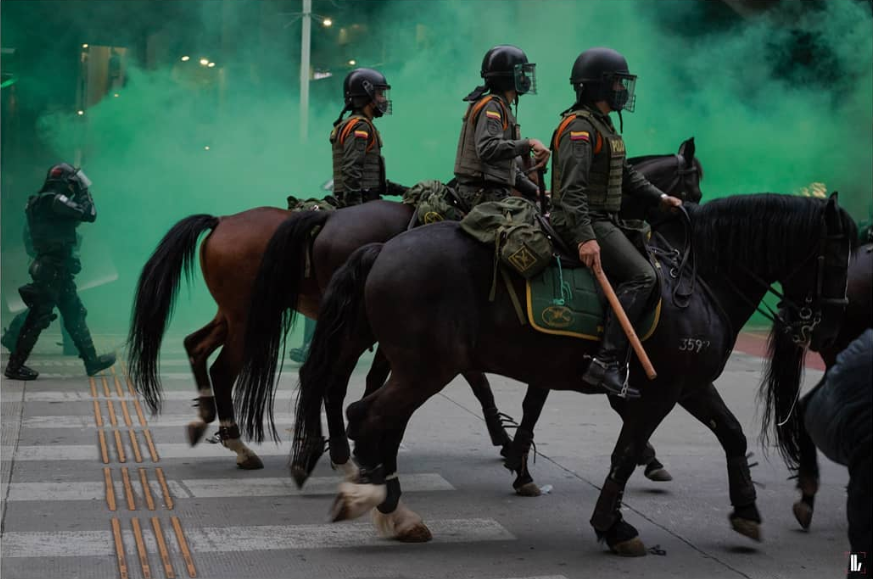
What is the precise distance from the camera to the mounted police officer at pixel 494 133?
6.40 m

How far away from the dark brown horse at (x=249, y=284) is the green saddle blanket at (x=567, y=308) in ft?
4.66

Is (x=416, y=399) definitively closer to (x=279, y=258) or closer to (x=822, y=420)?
(x=279, y=258)

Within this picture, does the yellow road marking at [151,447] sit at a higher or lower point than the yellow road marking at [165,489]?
lower

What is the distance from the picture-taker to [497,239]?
5426mm

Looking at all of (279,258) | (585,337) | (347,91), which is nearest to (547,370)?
(585,337)

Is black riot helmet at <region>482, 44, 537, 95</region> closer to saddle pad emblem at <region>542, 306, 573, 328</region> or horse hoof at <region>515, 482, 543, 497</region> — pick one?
saddle pad emblem at <region>542, 306, 573, 328</region>

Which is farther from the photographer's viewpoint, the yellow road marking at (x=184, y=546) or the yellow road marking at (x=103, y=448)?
the yellow road marking at (x=103, y=448)

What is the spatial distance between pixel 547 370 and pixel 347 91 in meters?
3.31

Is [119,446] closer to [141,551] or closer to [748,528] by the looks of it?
[141,551]

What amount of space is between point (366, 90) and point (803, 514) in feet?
13.4

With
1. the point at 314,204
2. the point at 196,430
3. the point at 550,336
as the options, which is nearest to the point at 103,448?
the point at 196,430

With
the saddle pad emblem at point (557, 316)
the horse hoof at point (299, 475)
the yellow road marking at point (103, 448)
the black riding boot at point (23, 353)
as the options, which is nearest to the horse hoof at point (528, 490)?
the horse hoof at point (299, 475)

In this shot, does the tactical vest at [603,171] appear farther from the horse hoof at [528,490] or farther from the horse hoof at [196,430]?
the horse hoof at [196,430]

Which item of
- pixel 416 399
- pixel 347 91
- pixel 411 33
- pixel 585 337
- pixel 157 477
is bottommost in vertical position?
pixel 157 477
